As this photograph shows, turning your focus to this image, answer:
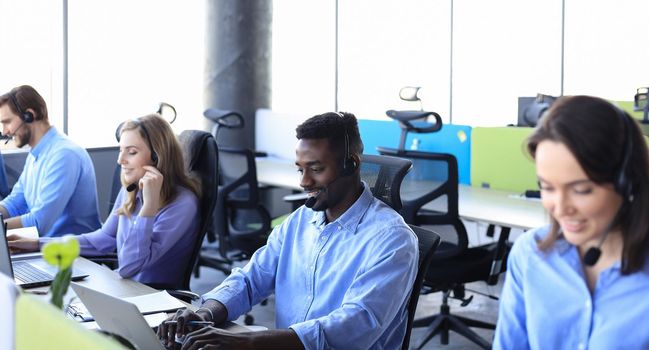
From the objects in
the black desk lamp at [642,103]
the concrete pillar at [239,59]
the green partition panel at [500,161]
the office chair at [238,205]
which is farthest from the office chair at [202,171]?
the concrete pillar at [239,59]

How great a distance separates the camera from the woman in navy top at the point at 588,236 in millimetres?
1414

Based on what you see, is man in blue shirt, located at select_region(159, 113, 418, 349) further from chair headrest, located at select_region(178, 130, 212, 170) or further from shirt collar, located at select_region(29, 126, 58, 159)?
shirt collar, located at select_region(29, 126, 58, 159)

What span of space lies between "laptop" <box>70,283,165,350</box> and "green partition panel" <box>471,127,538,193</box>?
3.07 m

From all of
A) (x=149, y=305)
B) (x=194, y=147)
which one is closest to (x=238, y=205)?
(x=194, y=147)

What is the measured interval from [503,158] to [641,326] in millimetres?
3202

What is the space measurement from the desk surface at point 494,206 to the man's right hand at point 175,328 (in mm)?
1850

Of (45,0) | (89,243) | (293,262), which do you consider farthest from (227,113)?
(293,262)

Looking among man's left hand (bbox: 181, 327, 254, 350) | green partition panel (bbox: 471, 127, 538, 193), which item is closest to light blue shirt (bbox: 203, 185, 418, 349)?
man's left hand (bbox: 181, 327, 254, 350)

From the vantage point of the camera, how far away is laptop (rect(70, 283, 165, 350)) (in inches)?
65.0

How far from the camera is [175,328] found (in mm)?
2043

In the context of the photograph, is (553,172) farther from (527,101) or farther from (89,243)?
(527,101)

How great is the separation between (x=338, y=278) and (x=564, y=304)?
71 cm

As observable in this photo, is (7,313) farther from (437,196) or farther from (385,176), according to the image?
(437,196)

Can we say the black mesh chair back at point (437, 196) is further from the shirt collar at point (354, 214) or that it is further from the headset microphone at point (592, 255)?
the headset microphone at point (592, 255)
